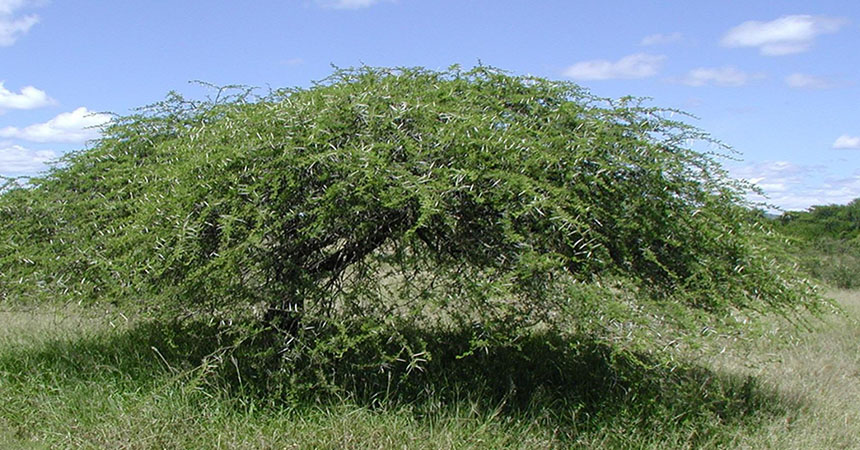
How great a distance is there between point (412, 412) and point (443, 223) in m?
1.36

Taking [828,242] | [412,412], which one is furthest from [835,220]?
[412,412]

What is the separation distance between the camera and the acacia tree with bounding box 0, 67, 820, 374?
16.2 feet

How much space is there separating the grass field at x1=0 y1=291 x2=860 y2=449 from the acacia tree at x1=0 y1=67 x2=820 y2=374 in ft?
1.63

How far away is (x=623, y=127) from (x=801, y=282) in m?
1.76

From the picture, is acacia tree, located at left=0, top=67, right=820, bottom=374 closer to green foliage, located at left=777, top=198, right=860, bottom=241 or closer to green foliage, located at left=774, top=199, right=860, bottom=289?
green foliage, located at left=774, top=199, right=860, bottom=289

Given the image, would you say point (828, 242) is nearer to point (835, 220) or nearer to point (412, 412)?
point (835, 220)

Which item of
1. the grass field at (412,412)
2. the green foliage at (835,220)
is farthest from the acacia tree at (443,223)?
the green foliage at (835,220)

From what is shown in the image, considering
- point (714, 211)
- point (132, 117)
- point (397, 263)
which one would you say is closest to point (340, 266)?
point (397, 263)

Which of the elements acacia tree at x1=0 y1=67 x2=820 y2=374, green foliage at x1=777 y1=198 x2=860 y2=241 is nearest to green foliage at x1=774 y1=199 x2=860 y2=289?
green foliage at x1=777 y1=198 x2=860 y2=241

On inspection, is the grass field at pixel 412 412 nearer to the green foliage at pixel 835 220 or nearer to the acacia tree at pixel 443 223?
the acacia tree at pixel 443 223

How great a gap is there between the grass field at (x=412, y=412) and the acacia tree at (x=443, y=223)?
0.50m

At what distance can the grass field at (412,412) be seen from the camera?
516cm

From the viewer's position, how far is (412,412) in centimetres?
542

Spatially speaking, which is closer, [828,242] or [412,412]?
[412,412]
